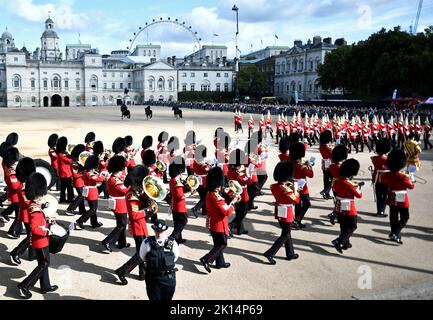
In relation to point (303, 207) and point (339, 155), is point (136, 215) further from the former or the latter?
point (339, 155)

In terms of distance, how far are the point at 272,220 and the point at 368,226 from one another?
76.3 inches

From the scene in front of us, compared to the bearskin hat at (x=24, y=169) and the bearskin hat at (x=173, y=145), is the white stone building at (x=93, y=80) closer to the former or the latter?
the bearskin hat at (x=173, y=145)

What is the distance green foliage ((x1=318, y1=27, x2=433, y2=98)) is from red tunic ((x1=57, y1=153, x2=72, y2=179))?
39794mm

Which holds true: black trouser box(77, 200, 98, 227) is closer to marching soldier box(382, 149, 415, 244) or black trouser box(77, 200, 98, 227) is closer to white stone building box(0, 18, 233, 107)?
marching soldier box(382, 149, 415, 244)

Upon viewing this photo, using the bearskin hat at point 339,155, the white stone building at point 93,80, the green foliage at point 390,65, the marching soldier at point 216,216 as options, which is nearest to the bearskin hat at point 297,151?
the bearskin hat at point 339,155

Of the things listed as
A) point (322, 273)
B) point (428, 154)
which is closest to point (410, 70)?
point (428, 154)

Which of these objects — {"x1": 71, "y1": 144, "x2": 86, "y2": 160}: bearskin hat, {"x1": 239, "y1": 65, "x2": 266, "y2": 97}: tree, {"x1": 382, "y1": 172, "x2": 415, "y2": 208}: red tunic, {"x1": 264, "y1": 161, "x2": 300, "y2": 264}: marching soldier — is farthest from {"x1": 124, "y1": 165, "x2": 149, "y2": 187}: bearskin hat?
{"x1": 239, "y1": 65, "x2": 266, "y2": 97}: tree

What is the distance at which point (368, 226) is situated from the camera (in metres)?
9.14

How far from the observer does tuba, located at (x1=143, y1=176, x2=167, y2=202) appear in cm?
643

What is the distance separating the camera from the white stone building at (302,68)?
77.6m

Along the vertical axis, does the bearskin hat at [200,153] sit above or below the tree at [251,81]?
below

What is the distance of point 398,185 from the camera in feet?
26.3

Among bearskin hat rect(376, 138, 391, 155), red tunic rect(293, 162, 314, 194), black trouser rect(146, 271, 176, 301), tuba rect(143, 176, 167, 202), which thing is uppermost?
bearskin hat rect(376, 138, 391, 155)
